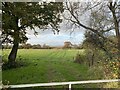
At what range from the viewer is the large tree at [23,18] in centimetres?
476

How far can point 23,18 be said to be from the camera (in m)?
4.82

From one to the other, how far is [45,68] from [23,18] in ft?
3.07

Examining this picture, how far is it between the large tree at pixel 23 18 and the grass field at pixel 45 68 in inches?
7.3

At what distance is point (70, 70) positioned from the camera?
198 inches

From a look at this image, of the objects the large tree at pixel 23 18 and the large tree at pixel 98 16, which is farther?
the large tree at pixel 98 16

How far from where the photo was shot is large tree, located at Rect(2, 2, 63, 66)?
4758 millimetres

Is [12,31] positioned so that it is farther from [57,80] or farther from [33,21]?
[57,80]

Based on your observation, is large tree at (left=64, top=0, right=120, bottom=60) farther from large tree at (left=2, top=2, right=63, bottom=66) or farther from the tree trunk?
the tree trunk

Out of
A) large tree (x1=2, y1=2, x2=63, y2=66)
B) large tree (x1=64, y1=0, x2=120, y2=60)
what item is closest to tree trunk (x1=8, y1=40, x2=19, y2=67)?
large tree (x1=2, y1=2, x2=63, y2=66)

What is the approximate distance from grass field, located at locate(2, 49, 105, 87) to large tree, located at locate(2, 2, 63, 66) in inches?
7.3

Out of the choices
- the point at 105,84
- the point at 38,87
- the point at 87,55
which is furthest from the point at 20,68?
the point at 105,84

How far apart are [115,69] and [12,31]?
6.42 feet

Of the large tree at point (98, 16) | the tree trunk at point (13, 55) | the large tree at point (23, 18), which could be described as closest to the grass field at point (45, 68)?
the tree trunk at point (13, 55)

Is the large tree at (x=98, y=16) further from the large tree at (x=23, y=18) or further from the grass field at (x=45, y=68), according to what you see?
the grass field at (x=45, y=68)
